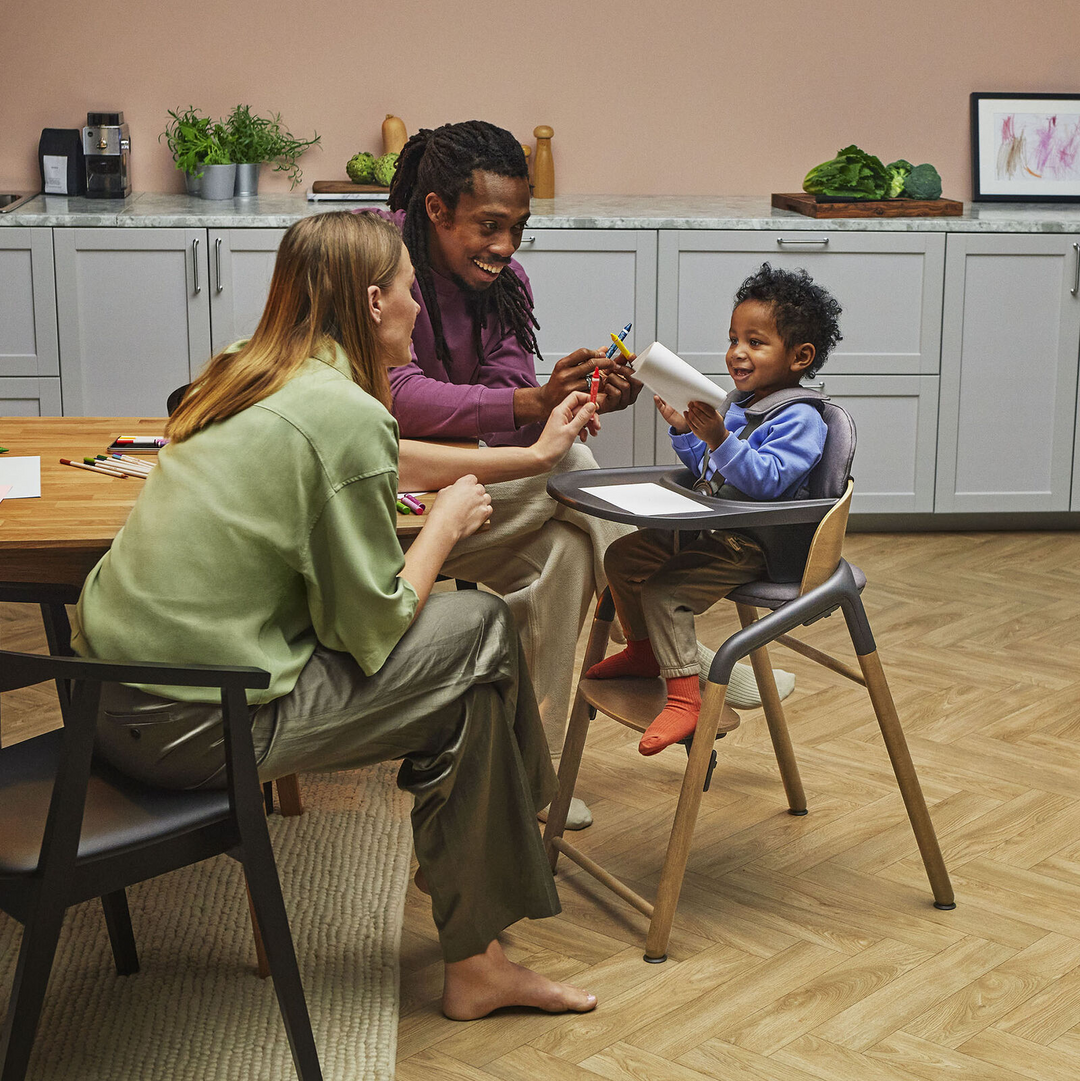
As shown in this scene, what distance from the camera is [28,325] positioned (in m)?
4.08

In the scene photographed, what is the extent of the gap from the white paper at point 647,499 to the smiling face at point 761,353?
0.26 m

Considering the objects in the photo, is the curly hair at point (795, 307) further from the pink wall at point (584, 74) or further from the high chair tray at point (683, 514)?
the pink wall at point (584, 74)

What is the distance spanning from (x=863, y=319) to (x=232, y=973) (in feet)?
9.82

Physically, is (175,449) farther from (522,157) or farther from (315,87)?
(315,87)

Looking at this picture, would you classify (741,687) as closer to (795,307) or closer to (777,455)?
(777,455)

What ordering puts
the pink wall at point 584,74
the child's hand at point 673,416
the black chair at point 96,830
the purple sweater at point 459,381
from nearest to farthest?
the black chair at point 96,830 → the child's hand at point 673,416 → the purple sweater at point 459,381 → the pink wall at point 584,74

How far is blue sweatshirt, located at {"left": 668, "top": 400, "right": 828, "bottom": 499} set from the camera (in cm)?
213

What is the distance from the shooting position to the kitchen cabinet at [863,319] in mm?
4223

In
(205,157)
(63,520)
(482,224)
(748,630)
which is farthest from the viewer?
(205,157)

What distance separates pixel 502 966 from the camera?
1975 millimetres

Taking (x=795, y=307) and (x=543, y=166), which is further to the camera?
(x=543, y=166)

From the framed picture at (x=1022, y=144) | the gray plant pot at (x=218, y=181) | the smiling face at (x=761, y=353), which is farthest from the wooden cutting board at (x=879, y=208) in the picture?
the smiling face at (x=761, y=353)

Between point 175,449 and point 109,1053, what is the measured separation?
0.83 metres

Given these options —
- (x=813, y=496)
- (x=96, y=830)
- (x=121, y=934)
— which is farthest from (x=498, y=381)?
(x=96, y=830)
